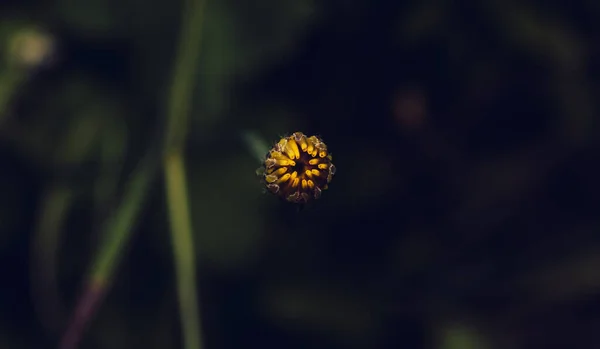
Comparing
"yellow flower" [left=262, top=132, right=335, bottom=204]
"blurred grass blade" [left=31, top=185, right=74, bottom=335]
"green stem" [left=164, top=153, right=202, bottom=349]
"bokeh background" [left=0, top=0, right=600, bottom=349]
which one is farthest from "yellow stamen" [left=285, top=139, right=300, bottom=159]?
"blurred grass blade" [left=31, top=185, right=74, bottom=335]

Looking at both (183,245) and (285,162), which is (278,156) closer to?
(285,162)

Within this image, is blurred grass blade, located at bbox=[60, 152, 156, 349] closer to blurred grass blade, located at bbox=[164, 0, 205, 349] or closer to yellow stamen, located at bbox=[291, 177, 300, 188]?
blurred grass blade, located at bbox=[164, 0, 205, 349]

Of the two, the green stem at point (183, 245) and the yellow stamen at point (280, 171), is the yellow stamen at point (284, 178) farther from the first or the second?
the green stem at point (183, 245)

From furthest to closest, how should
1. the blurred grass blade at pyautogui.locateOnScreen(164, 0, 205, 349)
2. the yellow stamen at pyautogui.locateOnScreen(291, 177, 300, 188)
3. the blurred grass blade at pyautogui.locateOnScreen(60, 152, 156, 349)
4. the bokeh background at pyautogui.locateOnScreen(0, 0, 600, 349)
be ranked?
1. the bokeh background at pyautogui.locateOnScreen(0, 0, 600, 349)
2. the blurred grass blade at pyautogui.locateOnScreen(164, 0, 205, 349)
3. the blurred grass blade at pyautogui.locateOnScreen(60, 152, 156, 349)
4. the yellow stamen at pyautogui.locateOnScreen(291, 177, 300, 188)

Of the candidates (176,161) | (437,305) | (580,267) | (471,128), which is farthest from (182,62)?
(580,267)

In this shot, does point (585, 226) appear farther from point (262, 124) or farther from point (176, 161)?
point (176, 161)

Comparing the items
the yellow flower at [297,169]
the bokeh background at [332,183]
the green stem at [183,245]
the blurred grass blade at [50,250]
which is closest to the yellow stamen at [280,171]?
the yellow flower at [297,169]

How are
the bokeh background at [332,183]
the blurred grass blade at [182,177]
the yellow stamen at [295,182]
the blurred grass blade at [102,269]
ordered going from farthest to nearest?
the bokeh background at [332,183]
the blurred grass blade at [182,177]
the blurred grass blade at [102,269]
the yellow stamen at [295,182]
